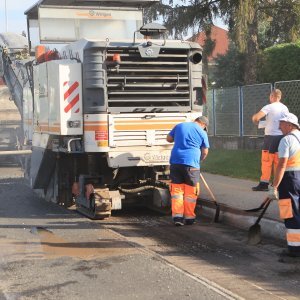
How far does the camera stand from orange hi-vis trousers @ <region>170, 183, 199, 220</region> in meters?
8.52

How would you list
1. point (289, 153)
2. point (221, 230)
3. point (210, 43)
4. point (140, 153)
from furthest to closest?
point (210, 43) → point (140, 153) → point (221, 230) → point (289, 153)

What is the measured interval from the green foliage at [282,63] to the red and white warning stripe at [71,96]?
30.3 feet

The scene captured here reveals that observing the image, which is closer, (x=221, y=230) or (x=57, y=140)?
(x=221, y=230)

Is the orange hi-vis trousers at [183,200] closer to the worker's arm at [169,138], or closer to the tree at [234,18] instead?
the worker's arm at [169,138]

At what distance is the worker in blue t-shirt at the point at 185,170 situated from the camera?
8.55m

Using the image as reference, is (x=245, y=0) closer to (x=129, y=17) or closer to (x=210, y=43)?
(x=210, y=43)

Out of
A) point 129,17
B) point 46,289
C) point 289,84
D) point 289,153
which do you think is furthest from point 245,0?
point 46,289

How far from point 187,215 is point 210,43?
47.2ft

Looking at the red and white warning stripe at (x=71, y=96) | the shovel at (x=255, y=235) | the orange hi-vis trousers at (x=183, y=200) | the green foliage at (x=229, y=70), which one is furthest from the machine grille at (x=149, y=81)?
the green foliage at (x=229, y=70)

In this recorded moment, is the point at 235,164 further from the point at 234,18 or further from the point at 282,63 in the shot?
the point at 234,18

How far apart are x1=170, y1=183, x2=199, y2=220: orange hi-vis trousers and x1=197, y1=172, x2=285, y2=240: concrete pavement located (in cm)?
63

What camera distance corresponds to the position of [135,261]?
637 centimetres

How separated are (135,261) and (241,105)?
12269 millimetres

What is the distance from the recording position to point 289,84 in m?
15.1
